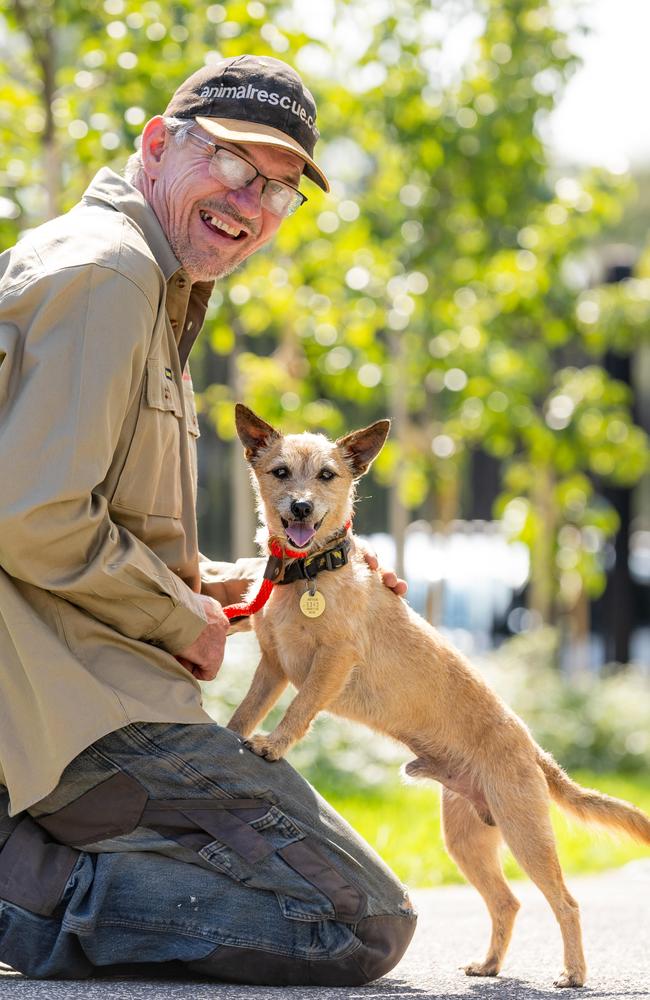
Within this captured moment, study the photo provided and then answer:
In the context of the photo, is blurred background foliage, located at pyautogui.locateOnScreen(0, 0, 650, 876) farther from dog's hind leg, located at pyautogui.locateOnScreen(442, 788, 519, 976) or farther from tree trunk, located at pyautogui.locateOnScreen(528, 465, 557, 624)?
dog's hind leg, located at pyautogui.locateOnScreen(442, 788, 519, 976)

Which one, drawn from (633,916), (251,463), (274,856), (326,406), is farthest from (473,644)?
(274,856)

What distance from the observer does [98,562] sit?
3.23 m

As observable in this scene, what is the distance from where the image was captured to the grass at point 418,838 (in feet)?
21.2

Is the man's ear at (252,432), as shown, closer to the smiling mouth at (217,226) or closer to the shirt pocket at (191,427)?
the shirt pocket at (191,427)

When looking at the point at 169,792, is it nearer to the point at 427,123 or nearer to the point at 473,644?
the point at 427,123

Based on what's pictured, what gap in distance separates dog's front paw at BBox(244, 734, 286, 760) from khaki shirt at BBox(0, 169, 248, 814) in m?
0.22

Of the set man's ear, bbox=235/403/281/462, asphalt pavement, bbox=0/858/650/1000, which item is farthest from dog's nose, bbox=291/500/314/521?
asphalt pavement, bbox=0/858/650/1000

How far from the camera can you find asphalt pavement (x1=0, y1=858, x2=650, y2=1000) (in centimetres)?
319

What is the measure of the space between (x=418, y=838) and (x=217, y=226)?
164 inches

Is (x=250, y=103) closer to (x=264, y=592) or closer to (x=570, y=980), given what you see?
(x=264, y=592)

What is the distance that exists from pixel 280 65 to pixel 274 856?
2.25m

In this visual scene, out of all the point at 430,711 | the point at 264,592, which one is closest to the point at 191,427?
the point at 264,592

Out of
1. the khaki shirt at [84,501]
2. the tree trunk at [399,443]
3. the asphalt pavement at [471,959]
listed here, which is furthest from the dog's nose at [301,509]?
the tree trunk at [399,443]

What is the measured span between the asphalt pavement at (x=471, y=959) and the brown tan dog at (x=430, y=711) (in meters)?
0.19
